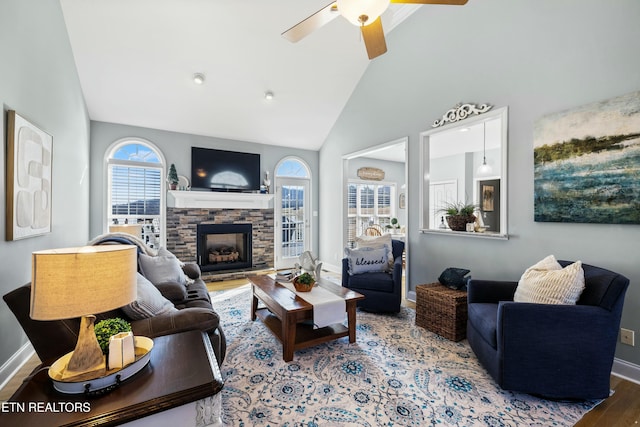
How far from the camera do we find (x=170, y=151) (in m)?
5.05

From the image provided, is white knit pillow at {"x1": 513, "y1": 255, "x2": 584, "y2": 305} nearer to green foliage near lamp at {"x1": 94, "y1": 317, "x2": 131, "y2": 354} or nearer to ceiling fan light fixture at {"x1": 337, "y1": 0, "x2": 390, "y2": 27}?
ceiling fan light fixture at {"x1": 337, "y1": 0, "x2": 390, "y2": 27}

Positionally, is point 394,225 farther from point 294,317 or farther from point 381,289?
point 294,317

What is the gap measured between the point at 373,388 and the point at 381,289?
1419mm

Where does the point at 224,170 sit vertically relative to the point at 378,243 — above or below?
above

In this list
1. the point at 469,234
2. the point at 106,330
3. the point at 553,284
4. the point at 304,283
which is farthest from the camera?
the point at 469,234

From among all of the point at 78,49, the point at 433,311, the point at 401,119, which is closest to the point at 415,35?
the point at 401,119

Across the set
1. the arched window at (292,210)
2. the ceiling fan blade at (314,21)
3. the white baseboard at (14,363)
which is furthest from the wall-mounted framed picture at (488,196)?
the white baseboard at (14,363)

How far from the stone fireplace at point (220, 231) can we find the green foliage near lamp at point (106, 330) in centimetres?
386

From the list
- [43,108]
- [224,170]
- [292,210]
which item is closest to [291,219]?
[292,210]

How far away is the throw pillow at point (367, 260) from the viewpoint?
11.7 ft

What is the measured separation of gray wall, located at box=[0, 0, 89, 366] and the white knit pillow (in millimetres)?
3748

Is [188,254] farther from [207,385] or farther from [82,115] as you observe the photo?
[207,385]

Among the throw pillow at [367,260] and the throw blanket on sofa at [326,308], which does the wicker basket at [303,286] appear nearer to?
the throw blanket on sofa at [326,308]

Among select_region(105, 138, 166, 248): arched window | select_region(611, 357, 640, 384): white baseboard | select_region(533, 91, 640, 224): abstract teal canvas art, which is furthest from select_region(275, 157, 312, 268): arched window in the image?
select_region(611, 357, 640, 384): white baseboard
